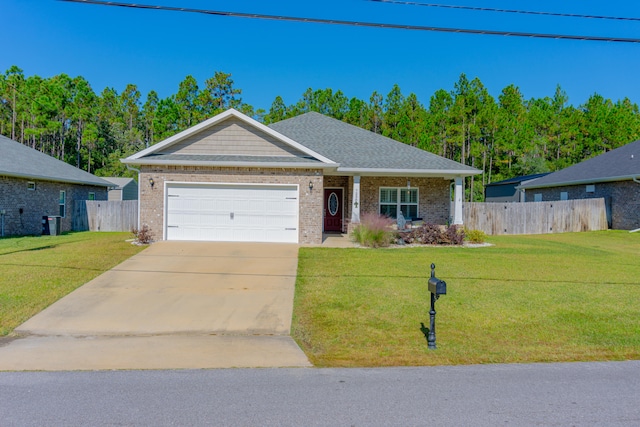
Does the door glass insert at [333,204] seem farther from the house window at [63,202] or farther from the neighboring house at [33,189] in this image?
the house window at [63,202]

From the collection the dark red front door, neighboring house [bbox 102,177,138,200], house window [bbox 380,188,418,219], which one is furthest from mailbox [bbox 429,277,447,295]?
neighboring house [bbox 102,177,138,200]

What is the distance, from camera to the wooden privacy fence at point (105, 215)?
2244 centimetres

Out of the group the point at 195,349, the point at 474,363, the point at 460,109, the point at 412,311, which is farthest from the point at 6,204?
the point at 460,109

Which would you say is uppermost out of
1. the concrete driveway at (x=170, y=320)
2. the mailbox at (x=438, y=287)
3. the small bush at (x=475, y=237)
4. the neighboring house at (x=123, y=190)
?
the neighboring house at (x=123, y=190)

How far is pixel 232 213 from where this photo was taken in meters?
15.3

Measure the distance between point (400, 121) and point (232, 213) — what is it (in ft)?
104

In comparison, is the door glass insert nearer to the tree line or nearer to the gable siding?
the gable siding

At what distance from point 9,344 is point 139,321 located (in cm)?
190

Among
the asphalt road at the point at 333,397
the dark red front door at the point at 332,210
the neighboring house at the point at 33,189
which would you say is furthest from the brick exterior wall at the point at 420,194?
the neighboring house at the point at 33,189

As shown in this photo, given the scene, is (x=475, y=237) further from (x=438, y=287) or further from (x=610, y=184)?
(x=610, y=184)

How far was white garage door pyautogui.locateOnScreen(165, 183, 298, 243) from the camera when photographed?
15234 millimetres

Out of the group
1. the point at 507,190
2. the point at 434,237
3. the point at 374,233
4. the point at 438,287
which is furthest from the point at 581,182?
the point at 438,287

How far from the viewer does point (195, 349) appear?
6340 mm

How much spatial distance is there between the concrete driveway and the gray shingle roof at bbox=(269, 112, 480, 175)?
7626mm
